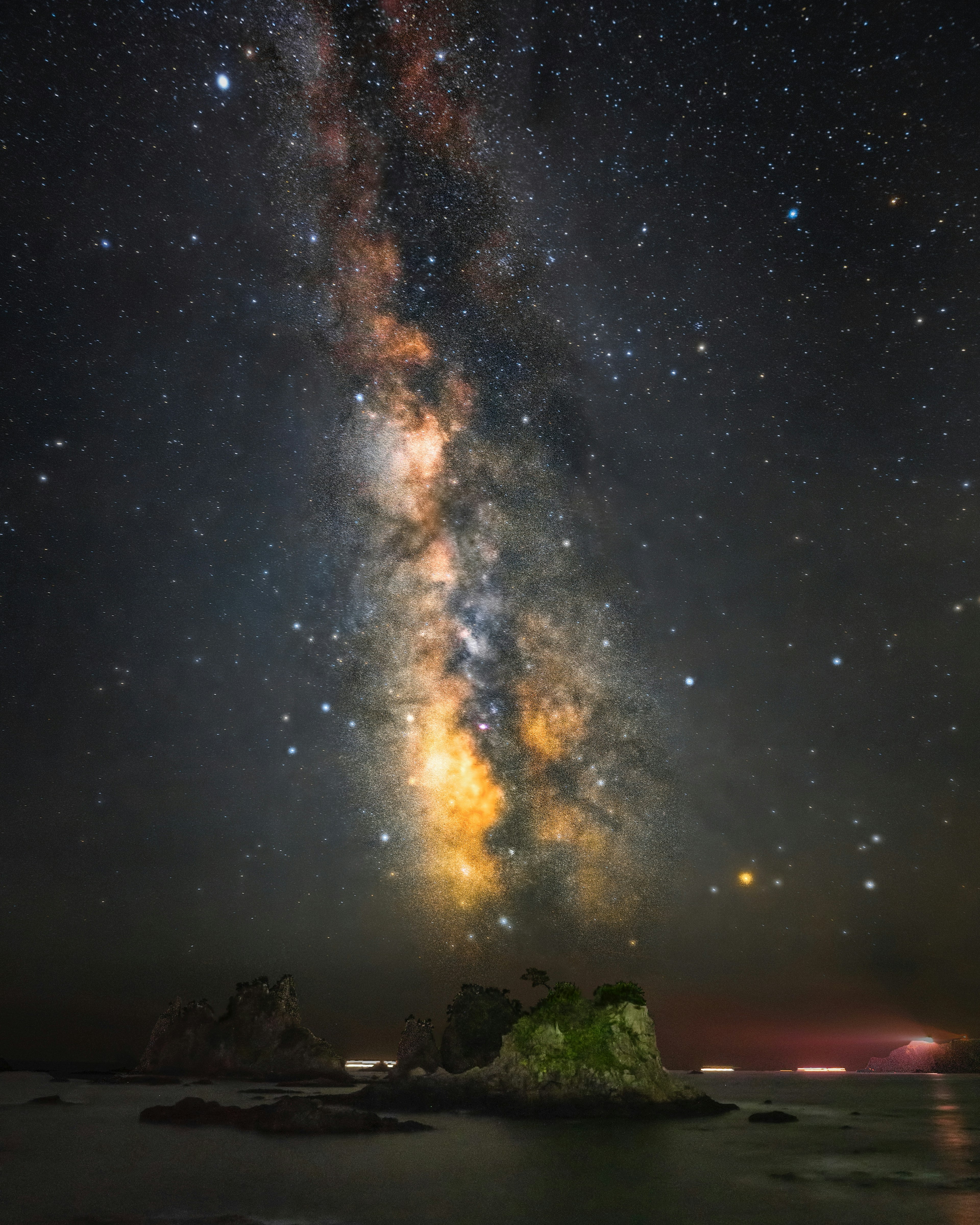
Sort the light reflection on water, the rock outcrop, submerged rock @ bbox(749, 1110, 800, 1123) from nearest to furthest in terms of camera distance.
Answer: the light reflection on water < submerged rock @ bbox(749, 1110, 800, 1123) < the rock outcrop

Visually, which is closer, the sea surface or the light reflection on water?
the sea surface

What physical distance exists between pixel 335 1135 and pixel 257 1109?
41.0ft

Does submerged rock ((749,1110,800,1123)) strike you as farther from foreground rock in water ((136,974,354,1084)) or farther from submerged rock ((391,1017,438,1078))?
foreground rock in water ((136,974,354,1084))

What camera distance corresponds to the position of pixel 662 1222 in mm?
31594

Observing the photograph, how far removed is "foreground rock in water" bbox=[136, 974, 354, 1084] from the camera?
434 ft

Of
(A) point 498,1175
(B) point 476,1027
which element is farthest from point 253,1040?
(A) point 498,1175

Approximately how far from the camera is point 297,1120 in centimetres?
6103

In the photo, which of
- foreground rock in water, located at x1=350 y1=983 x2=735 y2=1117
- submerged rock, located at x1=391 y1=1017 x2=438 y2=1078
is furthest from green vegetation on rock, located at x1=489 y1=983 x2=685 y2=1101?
submerged rock, located at x1=391 y1=1017 x2=438 y2=1078

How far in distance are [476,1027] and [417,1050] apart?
63.8 feet

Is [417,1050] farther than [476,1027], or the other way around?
[417,1050]

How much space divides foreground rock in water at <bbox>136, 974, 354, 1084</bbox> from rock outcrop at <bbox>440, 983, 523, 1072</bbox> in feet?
145

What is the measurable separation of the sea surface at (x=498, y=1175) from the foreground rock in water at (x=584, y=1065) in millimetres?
2551

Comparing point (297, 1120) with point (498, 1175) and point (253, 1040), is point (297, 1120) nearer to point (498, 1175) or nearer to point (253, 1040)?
point (498, 1175)

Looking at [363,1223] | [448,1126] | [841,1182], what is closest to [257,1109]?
[448,1126]
